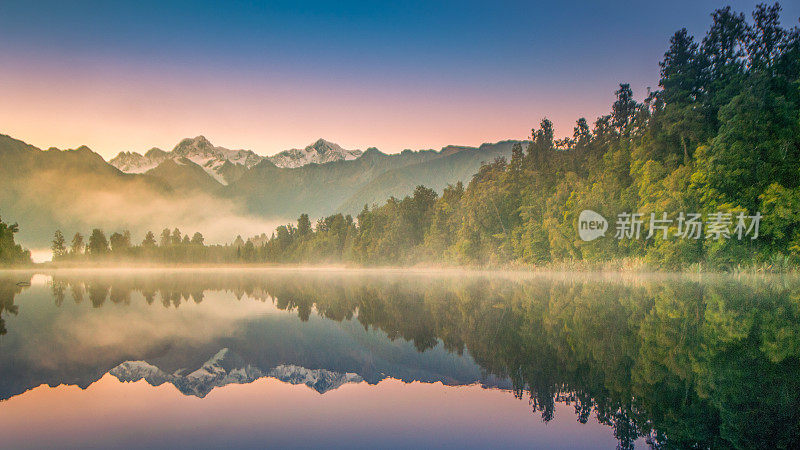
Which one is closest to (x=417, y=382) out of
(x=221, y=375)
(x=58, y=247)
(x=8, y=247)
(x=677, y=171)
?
(x=221, y=375)


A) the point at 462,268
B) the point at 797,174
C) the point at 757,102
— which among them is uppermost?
the point at 757,102

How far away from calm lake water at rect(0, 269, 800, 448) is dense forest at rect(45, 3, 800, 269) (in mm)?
27755

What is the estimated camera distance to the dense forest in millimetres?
38906

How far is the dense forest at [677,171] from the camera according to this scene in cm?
3891

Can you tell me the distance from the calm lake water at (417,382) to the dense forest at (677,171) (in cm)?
2776

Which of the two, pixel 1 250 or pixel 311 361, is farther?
pixel 1 250

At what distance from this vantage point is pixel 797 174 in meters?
38.2

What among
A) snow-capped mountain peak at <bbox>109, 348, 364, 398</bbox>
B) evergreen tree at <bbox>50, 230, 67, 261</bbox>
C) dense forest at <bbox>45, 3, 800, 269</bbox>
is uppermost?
dense forest at <bbox>45, 3, 800, 269</bbox>

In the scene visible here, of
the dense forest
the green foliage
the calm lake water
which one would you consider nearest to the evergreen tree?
the green foliage

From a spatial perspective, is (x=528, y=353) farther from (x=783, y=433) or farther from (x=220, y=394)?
(x=220, y=394)

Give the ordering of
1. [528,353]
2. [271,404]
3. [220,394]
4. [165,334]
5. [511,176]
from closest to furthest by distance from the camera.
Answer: [271,404] → [220,394] → [528,353] → [165,334] → [511,176]

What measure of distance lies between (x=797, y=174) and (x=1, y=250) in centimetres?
13896

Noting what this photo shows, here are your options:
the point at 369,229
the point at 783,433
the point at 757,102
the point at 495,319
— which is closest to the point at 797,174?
the point at 757,102

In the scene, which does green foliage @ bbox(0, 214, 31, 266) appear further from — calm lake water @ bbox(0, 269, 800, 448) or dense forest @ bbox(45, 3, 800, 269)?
calm lake water @ bbox(0, 269, 800, 448)
